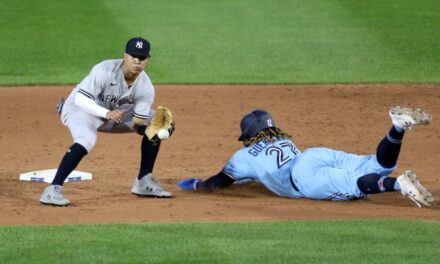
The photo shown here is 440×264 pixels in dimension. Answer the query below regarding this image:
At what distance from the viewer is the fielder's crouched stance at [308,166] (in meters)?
10.4

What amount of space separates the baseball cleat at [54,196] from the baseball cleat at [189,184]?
120 centimetres

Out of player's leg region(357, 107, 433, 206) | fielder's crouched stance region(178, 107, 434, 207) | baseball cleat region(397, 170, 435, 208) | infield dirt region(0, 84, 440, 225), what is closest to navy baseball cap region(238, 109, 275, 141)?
fielder's crouched stance region(178, 107, 434, 207)

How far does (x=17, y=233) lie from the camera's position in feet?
31.2

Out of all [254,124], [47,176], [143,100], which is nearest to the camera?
[143,100]

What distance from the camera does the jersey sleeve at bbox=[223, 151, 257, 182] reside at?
11008 millimetres

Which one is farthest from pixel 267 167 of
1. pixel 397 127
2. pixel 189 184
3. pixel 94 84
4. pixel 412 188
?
pixel 94 84

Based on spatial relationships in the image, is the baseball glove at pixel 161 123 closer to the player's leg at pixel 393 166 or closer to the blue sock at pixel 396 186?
the player's leg at pixel 393 166

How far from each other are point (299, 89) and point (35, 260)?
7859 millimetres

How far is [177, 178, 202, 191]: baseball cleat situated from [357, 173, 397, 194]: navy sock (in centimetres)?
155

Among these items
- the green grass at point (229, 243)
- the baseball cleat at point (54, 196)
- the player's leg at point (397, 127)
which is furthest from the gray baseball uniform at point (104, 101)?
the player's leg at point (397, 127)

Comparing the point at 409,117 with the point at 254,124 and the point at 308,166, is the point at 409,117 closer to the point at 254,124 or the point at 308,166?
the point at 308,166

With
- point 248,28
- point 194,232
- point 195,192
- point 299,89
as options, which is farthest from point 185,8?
point 194,232

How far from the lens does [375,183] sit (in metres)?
10.3

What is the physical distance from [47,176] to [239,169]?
6.28 feet
